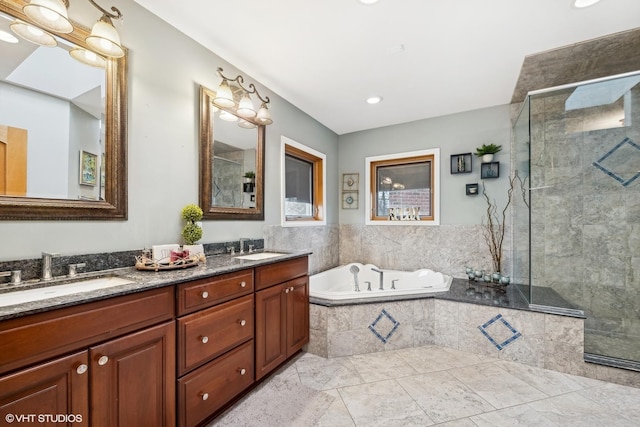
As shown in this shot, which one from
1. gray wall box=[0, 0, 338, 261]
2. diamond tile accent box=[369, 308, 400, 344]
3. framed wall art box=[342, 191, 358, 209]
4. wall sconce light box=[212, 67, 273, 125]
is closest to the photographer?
gray wall box=[0, 0, 338, 261]

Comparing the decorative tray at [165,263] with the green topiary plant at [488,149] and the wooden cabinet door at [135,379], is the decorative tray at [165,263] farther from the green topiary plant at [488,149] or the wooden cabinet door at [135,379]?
the green topiary plant at [488,149]

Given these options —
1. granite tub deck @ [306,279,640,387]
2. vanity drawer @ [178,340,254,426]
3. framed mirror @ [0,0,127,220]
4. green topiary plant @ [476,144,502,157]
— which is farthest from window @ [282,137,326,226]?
green topiary plant @ [476,144,502,157]

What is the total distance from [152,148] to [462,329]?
290cm

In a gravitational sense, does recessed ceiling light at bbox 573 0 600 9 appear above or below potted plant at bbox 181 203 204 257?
above

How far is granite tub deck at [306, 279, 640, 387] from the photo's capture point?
2.10 meters

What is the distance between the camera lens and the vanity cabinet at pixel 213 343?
135 centimetres

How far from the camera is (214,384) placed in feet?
4.96

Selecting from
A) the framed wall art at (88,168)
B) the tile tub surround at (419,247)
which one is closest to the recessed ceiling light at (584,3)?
the tile tub surround at (419,247)

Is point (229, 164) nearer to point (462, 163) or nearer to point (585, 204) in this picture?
point (462, 163)

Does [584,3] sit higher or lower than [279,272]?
higher

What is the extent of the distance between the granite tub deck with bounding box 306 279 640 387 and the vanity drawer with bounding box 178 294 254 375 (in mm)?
836

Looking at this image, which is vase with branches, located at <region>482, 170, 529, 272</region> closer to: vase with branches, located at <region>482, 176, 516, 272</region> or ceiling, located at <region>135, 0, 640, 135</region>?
vase with branches, located at <region>482, 176, 516, 272</region>

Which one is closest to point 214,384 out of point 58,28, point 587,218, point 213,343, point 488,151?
point 213,343

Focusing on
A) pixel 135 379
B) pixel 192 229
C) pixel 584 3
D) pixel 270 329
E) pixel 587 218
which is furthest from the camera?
pixel 587 218
